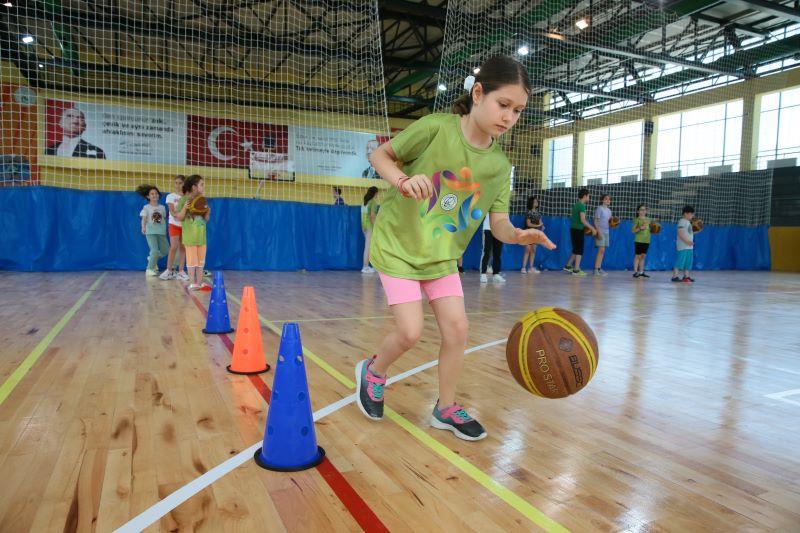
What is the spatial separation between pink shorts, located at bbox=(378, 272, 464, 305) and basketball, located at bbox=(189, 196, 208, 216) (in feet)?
15.9

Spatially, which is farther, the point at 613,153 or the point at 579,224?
the point at 613,153

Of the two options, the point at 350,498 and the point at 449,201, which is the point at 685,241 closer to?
the point at 449,201

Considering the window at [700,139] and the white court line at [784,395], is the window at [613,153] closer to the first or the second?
the window at [700,139]

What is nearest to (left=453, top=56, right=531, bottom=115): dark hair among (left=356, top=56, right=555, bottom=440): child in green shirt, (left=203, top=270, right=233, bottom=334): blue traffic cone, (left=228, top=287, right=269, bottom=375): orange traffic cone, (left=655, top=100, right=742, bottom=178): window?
(left=356, top=56, right=555, bottom=440): child in green shirt

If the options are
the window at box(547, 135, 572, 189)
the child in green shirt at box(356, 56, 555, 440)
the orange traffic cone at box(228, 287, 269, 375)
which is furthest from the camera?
the window at box(547, 135, 572, 189)

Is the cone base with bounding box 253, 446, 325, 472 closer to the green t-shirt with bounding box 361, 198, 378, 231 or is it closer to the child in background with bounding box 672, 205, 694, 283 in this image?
the green t-shirt with bounding box 361, 198, 378, 231

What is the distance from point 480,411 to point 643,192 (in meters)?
21.0

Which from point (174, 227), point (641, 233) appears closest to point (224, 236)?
point (174, 227)

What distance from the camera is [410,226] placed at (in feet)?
7.21

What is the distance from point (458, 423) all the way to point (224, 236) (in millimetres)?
9623

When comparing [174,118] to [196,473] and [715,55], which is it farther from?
[715,55]

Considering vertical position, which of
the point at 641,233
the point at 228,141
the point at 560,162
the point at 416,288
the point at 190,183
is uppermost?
the point at 560,162

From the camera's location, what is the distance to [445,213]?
7.24 ft

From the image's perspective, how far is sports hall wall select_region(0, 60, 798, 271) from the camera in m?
9.43
